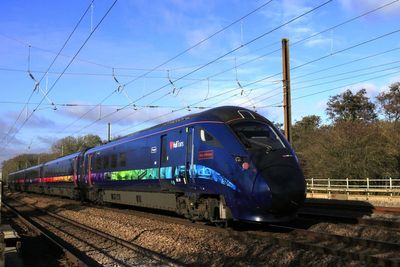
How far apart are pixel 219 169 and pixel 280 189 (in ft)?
5.64

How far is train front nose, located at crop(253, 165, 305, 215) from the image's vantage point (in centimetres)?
1102

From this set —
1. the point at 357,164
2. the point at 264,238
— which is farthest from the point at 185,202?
the point at 357,164

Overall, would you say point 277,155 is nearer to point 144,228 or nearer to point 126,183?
point 144,228

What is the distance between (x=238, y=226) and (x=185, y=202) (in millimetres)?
1935

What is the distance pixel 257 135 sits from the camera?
12.4 metres

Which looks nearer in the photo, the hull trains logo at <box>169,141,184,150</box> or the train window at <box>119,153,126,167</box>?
the hull trains logo at <box>169,141,184,150</box>

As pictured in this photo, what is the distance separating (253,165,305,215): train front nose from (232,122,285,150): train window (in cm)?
78

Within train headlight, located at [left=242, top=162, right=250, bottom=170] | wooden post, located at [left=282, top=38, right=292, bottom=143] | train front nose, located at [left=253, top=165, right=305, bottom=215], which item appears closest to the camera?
train front nose, located at [left=253, top=165, right=305, bottom=215]

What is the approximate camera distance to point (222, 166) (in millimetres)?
11953

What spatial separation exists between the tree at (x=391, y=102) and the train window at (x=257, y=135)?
119ft

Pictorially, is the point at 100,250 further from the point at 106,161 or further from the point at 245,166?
the point at 106,161

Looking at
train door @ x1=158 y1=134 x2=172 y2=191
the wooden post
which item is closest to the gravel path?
train door @ x1=158 y1=134 x2=172 y2=191

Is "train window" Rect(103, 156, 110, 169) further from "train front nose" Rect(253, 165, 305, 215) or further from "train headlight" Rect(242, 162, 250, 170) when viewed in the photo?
"train front nose" Rect(253, 165, 305, 215)

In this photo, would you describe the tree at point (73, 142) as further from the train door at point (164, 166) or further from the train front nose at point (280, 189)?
the train front nose at point (280, 189)
